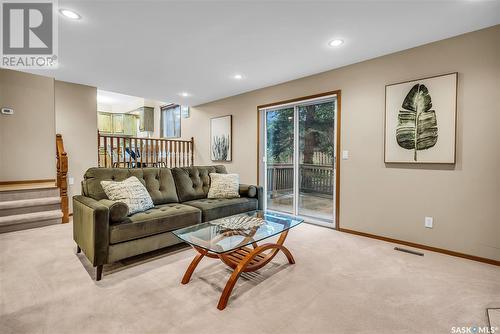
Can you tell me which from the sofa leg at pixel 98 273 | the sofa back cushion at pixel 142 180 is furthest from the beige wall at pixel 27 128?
the sofa leg at pixel 98 273

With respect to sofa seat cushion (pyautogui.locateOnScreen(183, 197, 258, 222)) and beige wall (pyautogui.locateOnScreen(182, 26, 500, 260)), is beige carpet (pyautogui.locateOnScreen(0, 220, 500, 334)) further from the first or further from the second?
sofa seat cushion (pyautogui.locateOnScreen(183, 197, 258, 222))

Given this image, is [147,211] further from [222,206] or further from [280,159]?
[280,159]

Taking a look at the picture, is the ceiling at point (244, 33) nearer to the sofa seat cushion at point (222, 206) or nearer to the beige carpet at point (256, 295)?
the sofa seat cushion at point (222, 206)

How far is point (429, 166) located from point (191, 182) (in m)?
3.12

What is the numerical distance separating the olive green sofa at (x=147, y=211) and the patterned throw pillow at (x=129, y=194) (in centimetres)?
10

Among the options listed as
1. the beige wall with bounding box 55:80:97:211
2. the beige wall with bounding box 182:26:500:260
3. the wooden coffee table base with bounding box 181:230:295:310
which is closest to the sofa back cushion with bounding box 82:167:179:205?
the wooden coffee table base with bounding box 181:230:295:310

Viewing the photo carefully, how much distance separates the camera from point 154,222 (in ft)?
8.04

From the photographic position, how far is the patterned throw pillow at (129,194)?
2555 mm

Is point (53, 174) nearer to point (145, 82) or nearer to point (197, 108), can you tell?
point (145, 82)

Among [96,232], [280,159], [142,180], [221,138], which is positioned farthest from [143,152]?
[96,232]

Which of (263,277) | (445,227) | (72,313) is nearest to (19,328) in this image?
(72,313)

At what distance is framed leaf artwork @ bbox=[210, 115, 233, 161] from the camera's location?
5.21 metres

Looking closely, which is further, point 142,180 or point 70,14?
point 142,180

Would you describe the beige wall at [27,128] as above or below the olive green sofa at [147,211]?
above
